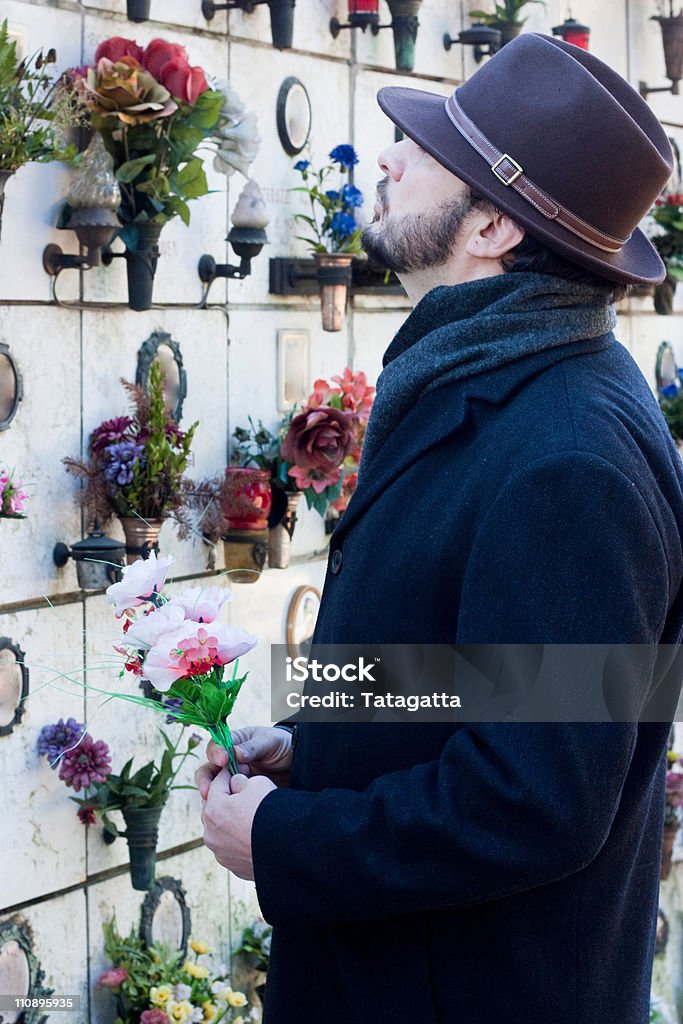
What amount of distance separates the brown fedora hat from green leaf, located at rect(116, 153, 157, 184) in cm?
123

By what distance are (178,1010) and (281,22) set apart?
7.58 ft

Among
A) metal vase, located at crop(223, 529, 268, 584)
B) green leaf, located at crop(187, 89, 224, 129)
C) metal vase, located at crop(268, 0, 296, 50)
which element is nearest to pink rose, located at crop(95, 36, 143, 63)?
green leaf, located at crop(187, 89, 224, 129)

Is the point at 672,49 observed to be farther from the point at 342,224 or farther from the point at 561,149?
the point at 561,149

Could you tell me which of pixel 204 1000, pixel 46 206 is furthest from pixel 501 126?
pixel 204 1000

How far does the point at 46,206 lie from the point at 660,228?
10.1ft

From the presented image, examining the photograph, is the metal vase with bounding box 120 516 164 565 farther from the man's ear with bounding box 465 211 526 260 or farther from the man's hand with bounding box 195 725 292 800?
the man's ear with bounding box 465 211 526 260

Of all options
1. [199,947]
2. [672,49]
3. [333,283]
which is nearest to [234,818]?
[199,947]

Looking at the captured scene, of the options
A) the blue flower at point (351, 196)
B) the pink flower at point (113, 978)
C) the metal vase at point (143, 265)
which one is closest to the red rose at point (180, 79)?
the metal vase at point (143, 265)

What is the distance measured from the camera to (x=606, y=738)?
1.43m

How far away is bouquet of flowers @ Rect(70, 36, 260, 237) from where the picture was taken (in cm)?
275

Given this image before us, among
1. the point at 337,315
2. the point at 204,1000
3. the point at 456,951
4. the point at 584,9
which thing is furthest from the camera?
the point at 584,9

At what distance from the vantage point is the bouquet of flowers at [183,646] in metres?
1.70

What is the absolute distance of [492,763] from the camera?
145cm

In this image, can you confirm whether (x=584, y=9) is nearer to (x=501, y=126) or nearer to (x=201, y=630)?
(x=501, y=126)
